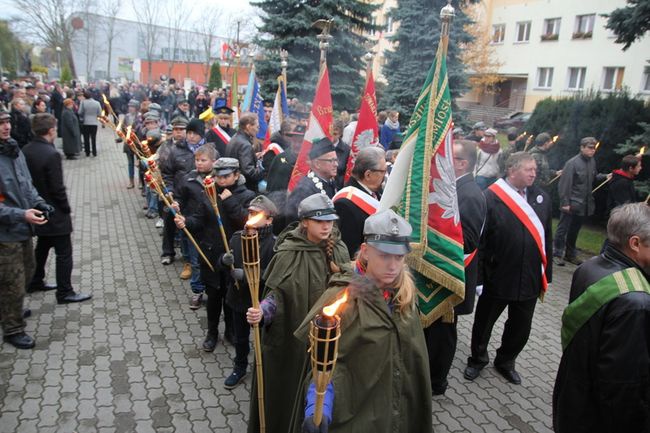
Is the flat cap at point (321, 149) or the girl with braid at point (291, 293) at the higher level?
the flat cap at point (321, 149)

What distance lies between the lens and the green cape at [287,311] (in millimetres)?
3689

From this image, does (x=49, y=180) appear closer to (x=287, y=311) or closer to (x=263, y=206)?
(x=263, y=206)

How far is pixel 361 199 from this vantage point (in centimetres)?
475

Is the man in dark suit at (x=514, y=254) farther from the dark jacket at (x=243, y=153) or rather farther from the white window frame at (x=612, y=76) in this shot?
the white window frame at (x=612, y=76)

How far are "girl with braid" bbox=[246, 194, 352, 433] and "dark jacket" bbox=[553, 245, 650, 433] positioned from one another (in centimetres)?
157

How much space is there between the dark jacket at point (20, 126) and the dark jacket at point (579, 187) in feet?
40.4

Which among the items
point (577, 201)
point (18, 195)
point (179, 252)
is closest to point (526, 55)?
point (577, 201)

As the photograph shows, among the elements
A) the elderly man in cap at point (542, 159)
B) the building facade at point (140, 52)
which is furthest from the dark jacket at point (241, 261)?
the building facade at point (140, 52)

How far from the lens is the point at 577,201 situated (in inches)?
354

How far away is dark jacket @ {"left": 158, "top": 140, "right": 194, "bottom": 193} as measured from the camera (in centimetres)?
771

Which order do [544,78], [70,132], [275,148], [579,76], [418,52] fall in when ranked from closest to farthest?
[275,148]
[70,132]
[418,52]
[579,76]
[544,78]

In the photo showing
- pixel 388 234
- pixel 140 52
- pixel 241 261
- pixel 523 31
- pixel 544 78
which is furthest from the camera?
pixel 140 52

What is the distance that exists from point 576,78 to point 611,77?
117 inches

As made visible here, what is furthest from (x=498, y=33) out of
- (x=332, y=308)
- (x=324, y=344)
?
(x=324, y=344)
